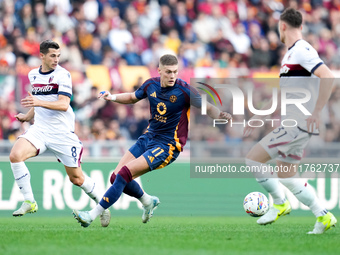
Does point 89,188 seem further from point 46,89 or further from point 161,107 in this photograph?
point 161,107

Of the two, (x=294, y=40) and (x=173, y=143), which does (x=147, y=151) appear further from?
(x=294, y=40)

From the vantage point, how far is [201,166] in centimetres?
1437

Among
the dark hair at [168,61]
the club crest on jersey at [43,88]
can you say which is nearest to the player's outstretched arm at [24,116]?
the club crest on jersey at [43,88]

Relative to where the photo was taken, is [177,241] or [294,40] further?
[294,40]

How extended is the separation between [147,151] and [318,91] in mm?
2495

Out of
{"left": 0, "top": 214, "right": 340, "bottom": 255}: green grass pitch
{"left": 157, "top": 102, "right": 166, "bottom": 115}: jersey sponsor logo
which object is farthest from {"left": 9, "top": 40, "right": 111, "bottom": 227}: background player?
{"left": 157, "top": 102, "right": 166, "bottom": 115}: jersey sponsor logo

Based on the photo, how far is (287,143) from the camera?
28.0 feet

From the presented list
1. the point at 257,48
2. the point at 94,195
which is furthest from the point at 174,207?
the point at 257,48

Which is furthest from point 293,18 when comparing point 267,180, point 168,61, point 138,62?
point 138,62

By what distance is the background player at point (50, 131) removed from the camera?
9.85 metres

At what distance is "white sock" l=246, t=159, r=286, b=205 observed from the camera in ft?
28.9

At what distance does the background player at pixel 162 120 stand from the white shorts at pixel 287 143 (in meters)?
0.75

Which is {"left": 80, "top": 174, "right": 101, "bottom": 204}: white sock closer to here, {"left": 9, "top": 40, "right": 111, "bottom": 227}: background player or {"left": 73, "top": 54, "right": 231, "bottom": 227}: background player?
{"left": 9, "top": 40, "right": 111, "bottom": 227}: background player

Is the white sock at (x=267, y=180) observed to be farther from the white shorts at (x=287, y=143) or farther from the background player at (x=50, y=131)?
the background player at (x=50, y=131)
